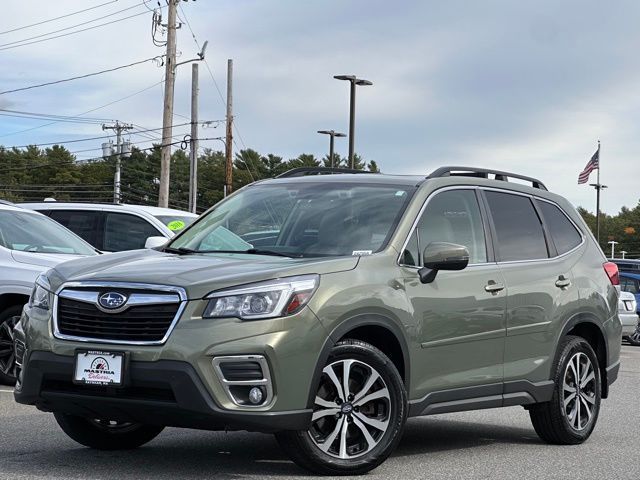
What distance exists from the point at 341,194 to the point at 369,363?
1.42 meters

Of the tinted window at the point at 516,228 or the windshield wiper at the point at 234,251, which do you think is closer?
the windshield wiper at the point at 234,251

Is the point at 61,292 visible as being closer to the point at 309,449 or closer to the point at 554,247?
the point at 309,449

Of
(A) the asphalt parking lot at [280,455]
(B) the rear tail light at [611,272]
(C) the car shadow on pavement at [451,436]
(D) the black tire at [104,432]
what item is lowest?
(C) the car shadow on pavement at [451,436]

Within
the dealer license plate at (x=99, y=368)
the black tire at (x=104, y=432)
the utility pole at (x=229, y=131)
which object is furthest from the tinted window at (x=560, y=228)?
the utility pole at (x=229, y=131)

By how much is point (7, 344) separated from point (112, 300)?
511 centimetres

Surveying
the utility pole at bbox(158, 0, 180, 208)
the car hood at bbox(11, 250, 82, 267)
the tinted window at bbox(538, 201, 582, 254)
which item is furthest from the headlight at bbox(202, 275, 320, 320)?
the utility pole at bbox(158, 0, 180, 208)

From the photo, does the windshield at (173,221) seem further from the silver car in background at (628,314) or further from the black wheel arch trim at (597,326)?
the silver car in background at (628,314)

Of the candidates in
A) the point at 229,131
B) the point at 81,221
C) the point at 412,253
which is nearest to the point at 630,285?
the point at 81,221

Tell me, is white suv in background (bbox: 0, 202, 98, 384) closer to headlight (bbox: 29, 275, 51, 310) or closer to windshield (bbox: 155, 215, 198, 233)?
windshield (bbox: 155, 215, 198, 233)

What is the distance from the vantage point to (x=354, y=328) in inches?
252

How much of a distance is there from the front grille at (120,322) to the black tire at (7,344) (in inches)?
184

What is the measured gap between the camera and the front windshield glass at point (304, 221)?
697 cm

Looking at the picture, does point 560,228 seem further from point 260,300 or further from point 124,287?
point 124,287

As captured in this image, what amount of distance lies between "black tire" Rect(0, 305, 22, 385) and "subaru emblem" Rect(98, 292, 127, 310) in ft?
16.0
